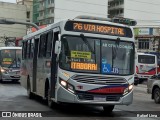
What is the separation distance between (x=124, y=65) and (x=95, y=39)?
1.22 m

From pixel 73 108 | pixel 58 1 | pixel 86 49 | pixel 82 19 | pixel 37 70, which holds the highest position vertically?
pixel 58 1

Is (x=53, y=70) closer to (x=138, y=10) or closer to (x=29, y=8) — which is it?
(x=138, y=10)

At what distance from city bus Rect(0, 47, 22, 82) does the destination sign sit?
1783 cm

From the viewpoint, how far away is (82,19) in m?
12.8

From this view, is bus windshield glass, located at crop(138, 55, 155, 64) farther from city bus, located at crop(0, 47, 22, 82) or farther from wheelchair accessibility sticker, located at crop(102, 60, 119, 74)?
wheelchair accessibility sticker, located at crop(102, 60, 119, 74)

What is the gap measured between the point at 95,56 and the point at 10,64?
18.5 m

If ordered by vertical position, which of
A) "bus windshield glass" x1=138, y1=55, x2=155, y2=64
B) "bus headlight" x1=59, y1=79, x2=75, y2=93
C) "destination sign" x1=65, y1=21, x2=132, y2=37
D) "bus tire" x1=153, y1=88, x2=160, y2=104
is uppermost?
"destination sign" x1=65, y1=21, x2=132, y2=37

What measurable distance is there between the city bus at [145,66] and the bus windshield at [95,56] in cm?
2002

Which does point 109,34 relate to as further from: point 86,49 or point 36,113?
point 36,113

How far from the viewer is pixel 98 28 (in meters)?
12.8

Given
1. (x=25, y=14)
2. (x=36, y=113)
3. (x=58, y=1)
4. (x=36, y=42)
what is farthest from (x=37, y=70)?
(x=25, y=14)

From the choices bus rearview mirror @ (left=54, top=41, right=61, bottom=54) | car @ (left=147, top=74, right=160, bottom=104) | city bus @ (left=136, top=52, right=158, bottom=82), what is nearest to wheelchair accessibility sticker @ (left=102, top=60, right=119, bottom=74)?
bus rearview mirror @ (left=54, top=41, right=61, bottom=54)

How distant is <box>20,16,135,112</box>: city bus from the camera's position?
12070mm

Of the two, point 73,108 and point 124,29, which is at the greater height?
point 124,29
